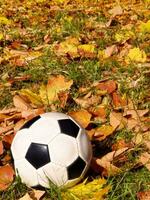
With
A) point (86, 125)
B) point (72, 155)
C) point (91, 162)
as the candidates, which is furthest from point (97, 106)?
point (72, 155)

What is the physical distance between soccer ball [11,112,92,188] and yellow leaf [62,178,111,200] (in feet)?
0.15

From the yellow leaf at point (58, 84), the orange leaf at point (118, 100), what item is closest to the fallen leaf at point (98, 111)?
the orange leaf at point (118, 100)

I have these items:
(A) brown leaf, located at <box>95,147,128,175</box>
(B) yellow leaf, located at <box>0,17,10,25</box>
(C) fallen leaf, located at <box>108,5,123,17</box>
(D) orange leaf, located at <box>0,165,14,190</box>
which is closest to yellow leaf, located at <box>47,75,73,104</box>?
(A) brown leaf, located at <box>95,147,128,175</box>

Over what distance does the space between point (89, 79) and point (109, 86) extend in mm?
304

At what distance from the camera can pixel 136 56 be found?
483 cm

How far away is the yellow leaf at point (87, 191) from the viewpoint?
3.00 metres

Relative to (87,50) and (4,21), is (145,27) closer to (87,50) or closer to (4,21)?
(87,50)

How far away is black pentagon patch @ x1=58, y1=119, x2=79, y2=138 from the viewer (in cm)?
303

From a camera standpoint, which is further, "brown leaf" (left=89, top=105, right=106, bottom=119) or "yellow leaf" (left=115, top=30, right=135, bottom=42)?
"yellow leaf" (left=115, top=30, right=135, bottom=42)

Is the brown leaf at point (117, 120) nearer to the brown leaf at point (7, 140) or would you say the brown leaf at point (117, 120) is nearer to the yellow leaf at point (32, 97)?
the yellow leaf at point (32, 97)

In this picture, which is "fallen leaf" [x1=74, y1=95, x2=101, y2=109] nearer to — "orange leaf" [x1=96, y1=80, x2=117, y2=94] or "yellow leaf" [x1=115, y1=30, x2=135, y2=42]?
"orange leaf" [x1=96, y1=80, x2=117, y2=94]

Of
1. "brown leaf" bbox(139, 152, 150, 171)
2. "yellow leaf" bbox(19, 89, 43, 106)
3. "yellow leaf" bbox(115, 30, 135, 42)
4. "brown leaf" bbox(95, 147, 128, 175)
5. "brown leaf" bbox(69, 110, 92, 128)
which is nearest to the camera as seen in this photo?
"brown leaf" bbox(95, 147, 128, 175)

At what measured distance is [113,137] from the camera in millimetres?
3660

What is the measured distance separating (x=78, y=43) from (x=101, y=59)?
A: 1.71ft
